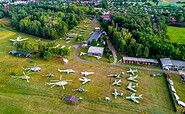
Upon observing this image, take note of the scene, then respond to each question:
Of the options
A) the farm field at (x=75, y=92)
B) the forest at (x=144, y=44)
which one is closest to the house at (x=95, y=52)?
the farm field at (x=75, y=92)

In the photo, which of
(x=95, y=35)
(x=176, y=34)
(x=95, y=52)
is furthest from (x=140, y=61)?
(x=176, y=34)

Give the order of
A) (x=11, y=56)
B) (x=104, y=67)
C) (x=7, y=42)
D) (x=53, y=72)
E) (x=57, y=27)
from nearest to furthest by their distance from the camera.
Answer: (x=53, y=72) → (x=104, y=67) → (x=11, y=56) → (x=7, y=42) → (x=57, y=27)

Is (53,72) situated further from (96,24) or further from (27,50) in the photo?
(96,24)

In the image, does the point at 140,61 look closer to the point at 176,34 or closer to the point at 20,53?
the point at 176,34

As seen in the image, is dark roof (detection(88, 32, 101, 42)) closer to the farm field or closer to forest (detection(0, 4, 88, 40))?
forest (detection(0, 4, 88, 40))

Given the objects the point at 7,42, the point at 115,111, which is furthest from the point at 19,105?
the point at 7,42

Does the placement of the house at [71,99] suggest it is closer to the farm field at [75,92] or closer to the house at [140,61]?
the farm field at [75,92]
